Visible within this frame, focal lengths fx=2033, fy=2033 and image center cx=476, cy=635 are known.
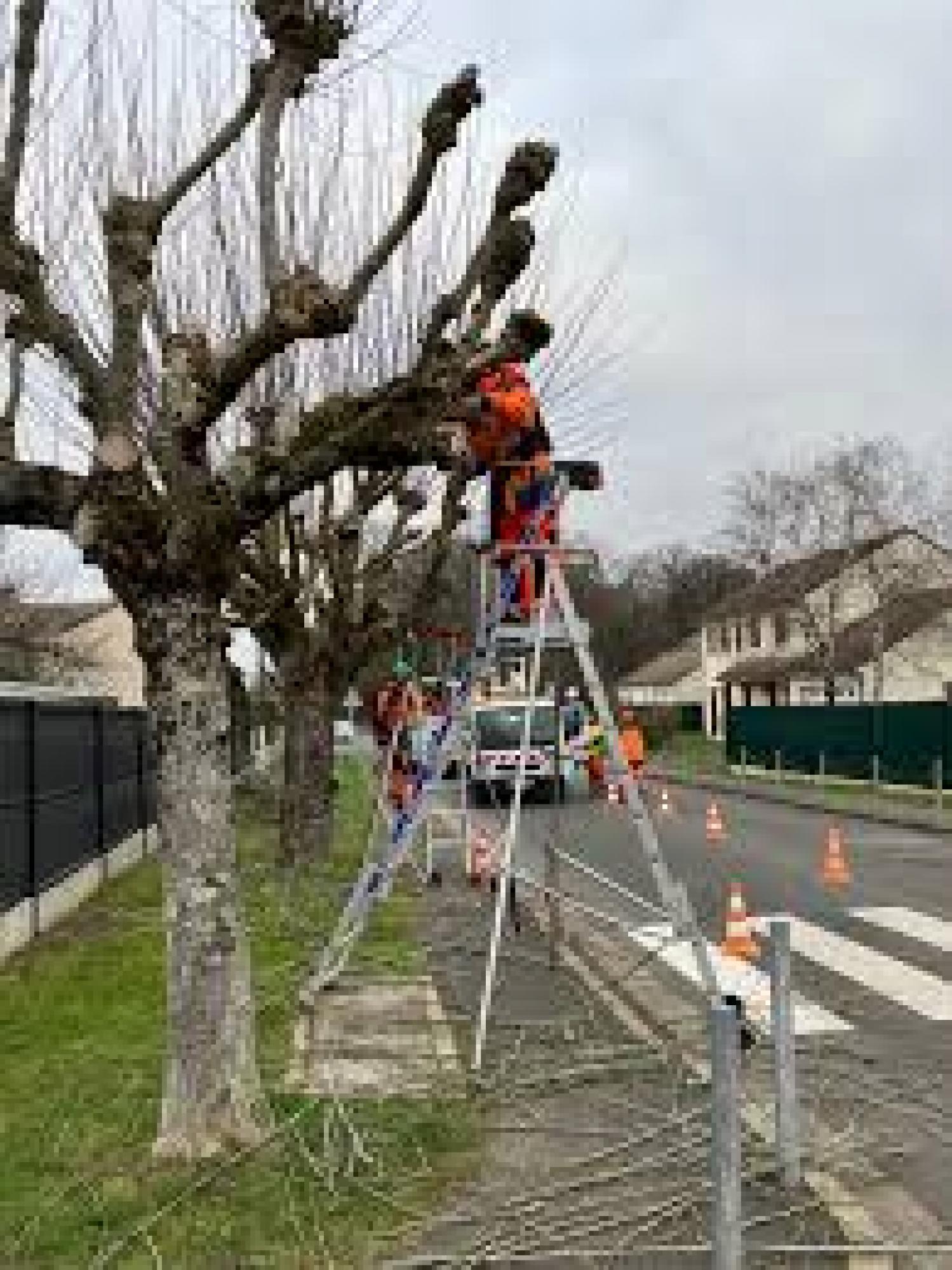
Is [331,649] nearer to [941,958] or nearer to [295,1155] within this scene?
[941,958]

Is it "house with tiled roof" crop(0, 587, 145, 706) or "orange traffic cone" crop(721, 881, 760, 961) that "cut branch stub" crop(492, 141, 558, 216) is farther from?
"house with tiled roof" crop(0, 587, 145, 706)

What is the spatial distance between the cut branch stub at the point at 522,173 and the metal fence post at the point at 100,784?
558 inches

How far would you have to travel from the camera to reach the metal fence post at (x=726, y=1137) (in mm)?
4965

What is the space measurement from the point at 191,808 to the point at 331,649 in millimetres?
13055

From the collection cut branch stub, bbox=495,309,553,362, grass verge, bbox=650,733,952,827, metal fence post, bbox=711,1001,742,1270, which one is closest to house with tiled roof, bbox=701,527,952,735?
grass verge, bbox=650,733,952,827

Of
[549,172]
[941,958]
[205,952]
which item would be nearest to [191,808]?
[205,952]

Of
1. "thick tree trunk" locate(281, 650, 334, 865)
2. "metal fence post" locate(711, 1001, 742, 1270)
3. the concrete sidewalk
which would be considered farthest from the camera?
"thick tree trunk" locate(281, 650, 334, 865)

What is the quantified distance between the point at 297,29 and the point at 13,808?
30.2ft

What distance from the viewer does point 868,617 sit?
76.8 metres

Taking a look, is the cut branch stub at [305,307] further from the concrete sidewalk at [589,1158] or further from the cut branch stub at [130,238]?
the concrete sidewalk at [589,1158]

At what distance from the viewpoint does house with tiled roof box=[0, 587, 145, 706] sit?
175 feet

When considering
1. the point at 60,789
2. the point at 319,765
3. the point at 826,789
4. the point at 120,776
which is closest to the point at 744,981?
the point at 60,789

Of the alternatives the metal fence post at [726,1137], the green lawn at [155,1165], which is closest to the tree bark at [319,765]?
the green lawn at [155,1165]

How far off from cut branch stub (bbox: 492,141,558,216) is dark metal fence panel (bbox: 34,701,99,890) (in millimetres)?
9522
